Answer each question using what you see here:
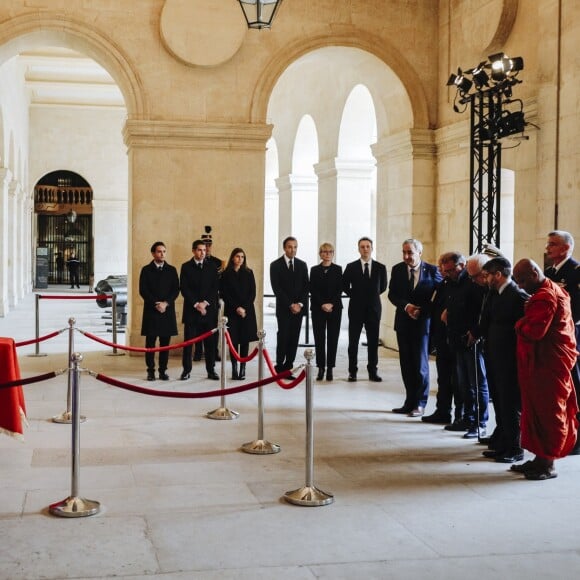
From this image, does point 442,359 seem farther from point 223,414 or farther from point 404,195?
point 404,195

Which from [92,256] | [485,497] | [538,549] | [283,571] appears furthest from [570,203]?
[92,256]

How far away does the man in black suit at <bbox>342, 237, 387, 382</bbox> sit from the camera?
10.5m

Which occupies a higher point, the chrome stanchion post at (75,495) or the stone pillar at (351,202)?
the stone pillar at (351,202)

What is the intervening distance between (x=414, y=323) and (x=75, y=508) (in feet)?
13.9

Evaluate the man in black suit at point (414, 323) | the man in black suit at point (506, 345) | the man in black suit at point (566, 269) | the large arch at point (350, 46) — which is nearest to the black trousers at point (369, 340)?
the man in black suit at point (414, 323)

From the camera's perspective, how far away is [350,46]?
42.0 ft

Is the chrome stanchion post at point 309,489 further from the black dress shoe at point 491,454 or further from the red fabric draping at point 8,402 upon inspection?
the red fabric draping at point 8,402

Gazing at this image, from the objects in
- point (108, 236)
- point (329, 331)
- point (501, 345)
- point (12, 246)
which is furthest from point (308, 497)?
point (108, 236)

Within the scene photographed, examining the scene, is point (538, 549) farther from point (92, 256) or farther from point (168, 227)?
point (92, 256)

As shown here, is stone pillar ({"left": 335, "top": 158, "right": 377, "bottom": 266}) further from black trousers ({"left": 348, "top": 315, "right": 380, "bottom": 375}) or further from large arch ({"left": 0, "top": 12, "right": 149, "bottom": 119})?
black trousers ({"left": 348, "top": 315, "right": 380, "bottom": 375})

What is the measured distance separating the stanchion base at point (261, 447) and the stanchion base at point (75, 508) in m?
1.74

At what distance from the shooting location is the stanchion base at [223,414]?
26.5ft

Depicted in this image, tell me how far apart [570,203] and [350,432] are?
376 centimetres

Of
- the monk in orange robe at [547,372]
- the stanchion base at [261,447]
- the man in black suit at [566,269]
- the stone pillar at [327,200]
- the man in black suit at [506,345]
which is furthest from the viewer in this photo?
the stone pillar at [327,200]
